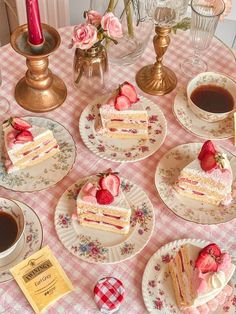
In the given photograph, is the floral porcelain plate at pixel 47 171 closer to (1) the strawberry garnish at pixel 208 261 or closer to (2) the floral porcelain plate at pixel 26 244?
(2) the floral porcelain plate at pixel 26 244

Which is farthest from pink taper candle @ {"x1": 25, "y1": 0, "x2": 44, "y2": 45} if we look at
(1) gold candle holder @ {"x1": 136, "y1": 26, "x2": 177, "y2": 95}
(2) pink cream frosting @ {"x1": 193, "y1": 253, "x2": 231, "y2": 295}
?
(2) pink cream frosting @ {"x1": 193, "y1": 253, "x2": 231, "y2": 295}

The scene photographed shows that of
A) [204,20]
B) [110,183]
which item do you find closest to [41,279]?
[110,183]

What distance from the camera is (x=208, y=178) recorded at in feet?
5.26

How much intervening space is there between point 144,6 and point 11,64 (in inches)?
23.6

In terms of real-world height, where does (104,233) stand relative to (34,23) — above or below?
below

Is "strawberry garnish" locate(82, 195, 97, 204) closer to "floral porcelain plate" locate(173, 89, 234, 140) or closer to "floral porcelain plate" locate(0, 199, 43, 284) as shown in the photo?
"floral porcelain plate" locate(0, 199, 43, 284)

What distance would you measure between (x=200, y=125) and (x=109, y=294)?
74cm

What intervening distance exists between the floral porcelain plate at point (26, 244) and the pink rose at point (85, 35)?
1.86ft

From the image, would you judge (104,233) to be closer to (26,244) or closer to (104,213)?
(104,213)

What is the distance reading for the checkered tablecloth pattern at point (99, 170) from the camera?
146 centimetres

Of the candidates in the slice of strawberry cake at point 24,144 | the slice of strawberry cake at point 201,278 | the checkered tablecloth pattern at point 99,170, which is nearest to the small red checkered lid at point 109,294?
the checkered tablecloth pattern at point 99,170

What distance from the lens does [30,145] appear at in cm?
166

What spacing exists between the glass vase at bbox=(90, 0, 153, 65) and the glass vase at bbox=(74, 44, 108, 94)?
8 cm

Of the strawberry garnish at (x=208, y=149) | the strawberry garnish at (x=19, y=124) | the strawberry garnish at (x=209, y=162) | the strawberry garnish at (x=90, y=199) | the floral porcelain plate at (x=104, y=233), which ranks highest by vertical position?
the strawberry garnish at (x=19, y=124)
